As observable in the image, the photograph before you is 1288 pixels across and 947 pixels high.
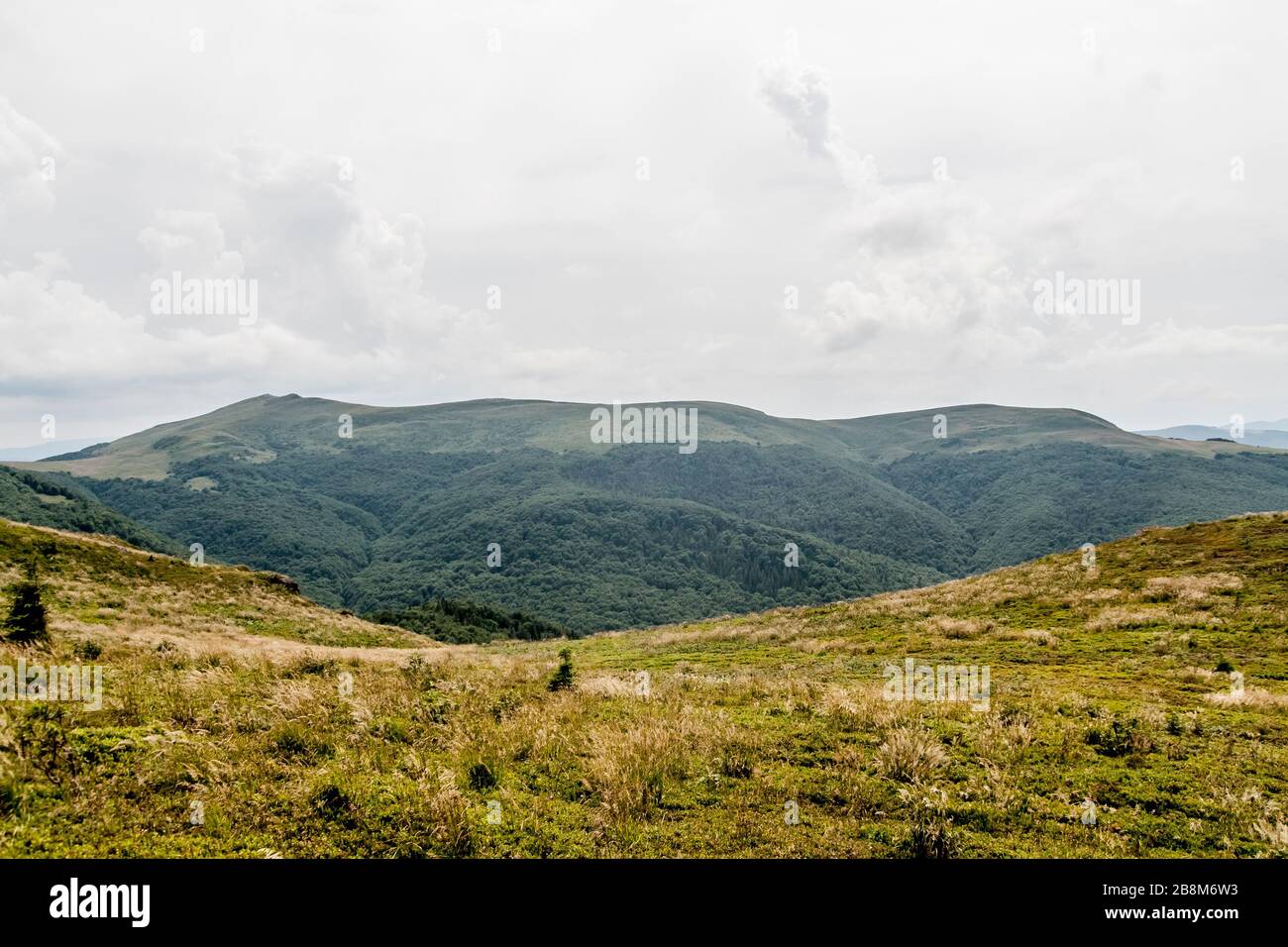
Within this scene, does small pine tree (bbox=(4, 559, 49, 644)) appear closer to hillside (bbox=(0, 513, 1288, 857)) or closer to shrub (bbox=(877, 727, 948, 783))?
hillside (bbox=(0, 513, 1288, 857))

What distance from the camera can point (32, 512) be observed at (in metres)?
152

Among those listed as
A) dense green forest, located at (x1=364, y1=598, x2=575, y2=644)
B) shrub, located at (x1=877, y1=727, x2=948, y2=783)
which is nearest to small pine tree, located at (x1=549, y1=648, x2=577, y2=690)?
shrub, located at (x1=877, y1=727, x2=948, y2=783)

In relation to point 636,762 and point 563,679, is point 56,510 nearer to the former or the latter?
point 563,679

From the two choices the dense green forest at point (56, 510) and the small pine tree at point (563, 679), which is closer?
the small pine tree at point (563, 679)

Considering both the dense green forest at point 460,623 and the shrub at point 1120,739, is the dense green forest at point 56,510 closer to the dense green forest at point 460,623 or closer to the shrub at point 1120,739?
the dense green forest at point 460,623

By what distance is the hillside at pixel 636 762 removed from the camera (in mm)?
6770

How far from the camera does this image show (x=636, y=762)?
8672 millimetres

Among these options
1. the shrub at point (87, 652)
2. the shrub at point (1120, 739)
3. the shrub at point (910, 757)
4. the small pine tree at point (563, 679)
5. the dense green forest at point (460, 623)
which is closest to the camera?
the shrub at point (910, 757)

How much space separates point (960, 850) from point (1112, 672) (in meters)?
13.5

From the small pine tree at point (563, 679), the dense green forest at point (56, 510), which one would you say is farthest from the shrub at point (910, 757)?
the dense green forest at point (56, 510)

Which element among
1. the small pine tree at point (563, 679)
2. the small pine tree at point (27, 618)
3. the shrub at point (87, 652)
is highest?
the small pine tree at point (27, 618)

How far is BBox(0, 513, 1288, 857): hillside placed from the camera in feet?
22.2
